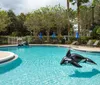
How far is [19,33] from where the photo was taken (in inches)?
1528

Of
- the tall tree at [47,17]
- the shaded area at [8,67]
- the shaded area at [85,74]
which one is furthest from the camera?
the tall tree at [47,17]

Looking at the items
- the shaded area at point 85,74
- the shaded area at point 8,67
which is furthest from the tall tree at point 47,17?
the shaded area at point 85,74

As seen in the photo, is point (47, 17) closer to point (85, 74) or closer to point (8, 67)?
point (8, 67)

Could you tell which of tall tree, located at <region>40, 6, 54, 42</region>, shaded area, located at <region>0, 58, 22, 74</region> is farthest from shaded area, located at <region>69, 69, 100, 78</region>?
tall tree, located at <region>40, 6, 54, 42</region>

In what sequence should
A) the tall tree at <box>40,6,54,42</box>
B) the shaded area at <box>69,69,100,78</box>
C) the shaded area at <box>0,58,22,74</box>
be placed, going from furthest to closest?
the tall tree at <box>40,6,54,42</box> → the shaded area at <box>0,58,22,74</box> → the shaded area at <box>69,69,100,78</box>

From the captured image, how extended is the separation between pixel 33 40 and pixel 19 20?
42.4ft

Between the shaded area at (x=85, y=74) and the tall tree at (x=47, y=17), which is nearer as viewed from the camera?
the shaded area at (x=85, y=74)

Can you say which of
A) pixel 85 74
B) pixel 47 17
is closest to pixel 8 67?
pixel 85 74

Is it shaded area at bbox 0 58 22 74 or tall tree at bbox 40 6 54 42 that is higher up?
tall tree at bbox 40 6 54 42

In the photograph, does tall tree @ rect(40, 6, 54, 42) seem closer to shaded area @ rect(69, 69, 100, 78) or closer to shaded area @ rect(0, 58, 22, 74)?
shaded area @ rect(0, 58, 22, 74)

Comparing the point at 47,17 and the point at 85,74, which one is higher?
the point at 47,17

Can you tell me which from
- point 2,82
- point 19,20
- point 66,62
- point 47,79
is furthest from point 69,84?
point 19,20

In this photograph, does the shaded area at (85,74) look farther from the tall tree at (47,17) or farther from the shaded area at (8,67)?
the tall tree at (47,17)

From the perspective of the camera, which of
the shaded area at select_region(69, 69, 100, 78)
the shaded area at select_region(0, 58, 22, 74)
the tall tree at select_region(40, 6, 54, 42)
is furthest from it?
the tall tree at select_region(40, 6, 54, 42)
